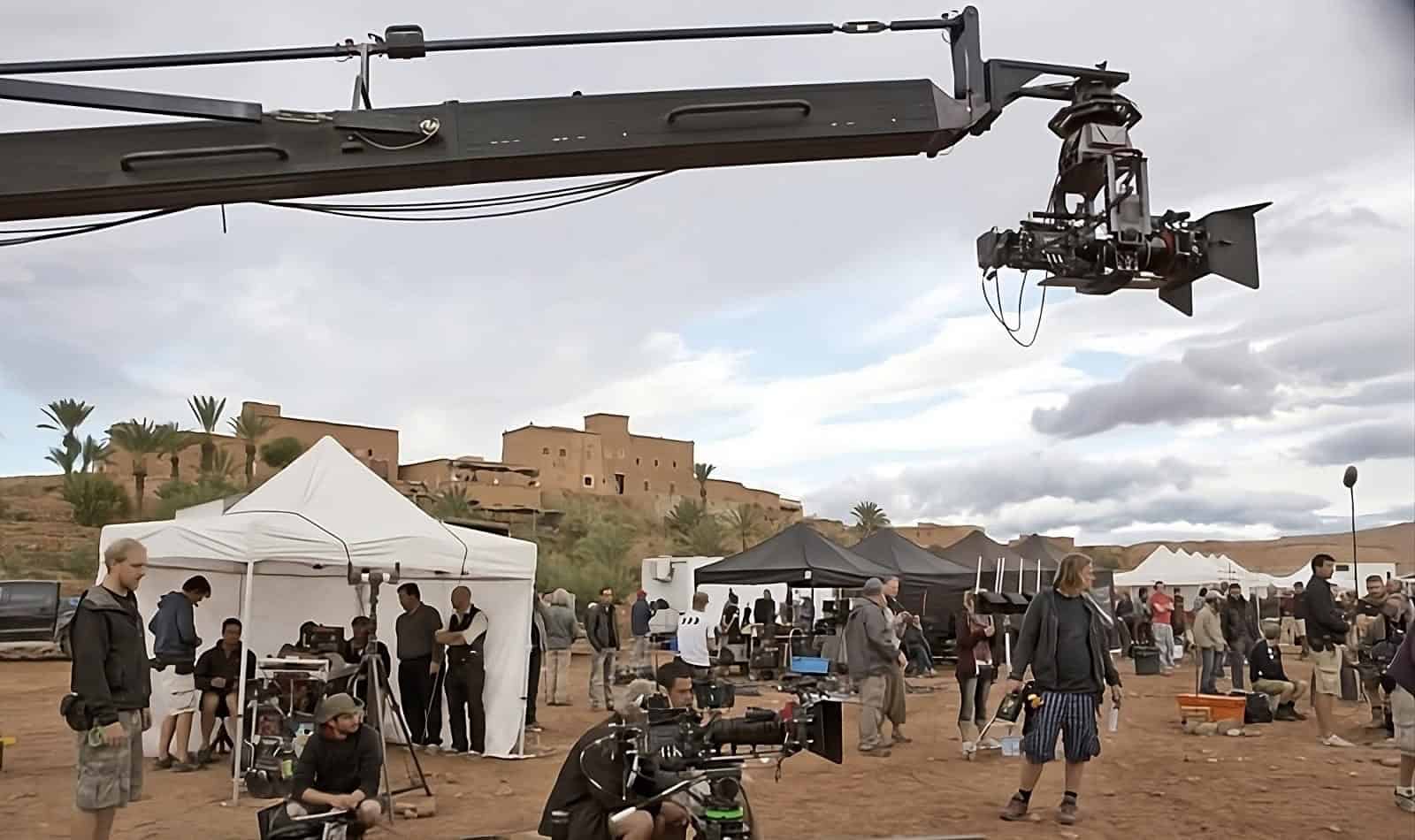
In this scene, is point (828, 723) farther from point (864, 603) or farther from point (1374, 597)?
point (1374, 597)

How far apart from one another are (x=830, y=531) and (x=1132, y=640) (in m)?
57.3

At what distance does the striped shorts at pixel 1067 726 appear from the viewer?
→ 761cm

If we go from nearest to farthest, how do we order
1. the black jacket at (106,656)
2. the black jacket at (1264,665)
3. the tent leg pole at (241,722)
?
the black jacket at (106,656) < the tent leg pole at (241,722) < the black jacket at (1264,665)

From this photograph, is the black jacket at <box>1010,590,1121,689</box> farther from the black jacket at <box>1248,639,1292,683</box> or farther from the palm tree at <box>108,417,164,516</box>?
the palm tree at <box>108,417,164,516</box>

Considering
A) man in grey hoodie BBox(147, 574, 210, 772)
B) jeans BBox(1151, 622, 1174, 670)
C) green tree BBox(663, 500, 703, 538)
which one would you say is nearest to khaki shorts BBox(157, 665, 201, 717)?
man in grey hoodie BBox(147, 574, 210, 772)

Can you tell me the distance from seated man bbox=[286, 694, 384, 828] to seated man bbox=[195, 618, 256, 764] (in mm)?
4817

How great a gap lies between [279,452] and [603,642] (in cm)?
4485

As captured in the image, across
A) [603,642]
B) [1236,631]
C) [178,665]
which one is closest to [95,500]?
[603,642]

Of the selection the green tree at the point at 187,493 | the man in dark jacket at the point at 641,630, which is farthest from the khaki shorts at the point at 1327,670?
the green tree at the point at 187,493

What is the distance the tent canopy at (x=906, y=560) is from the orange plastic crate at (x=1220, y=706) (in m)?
6.18

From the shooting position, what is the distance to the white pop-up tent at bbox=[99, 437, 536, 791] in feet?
31.0

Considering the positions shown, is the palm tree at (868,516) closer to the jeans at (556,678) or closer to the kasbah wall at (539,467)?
the kasbah wall at (539,467)

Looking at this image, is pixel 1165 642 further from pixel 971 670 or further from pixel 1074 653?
pixel 1074 653

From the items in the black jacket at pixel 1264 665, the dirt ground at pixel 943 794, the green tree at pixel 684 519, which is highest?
the green tree at pixel 684 519
